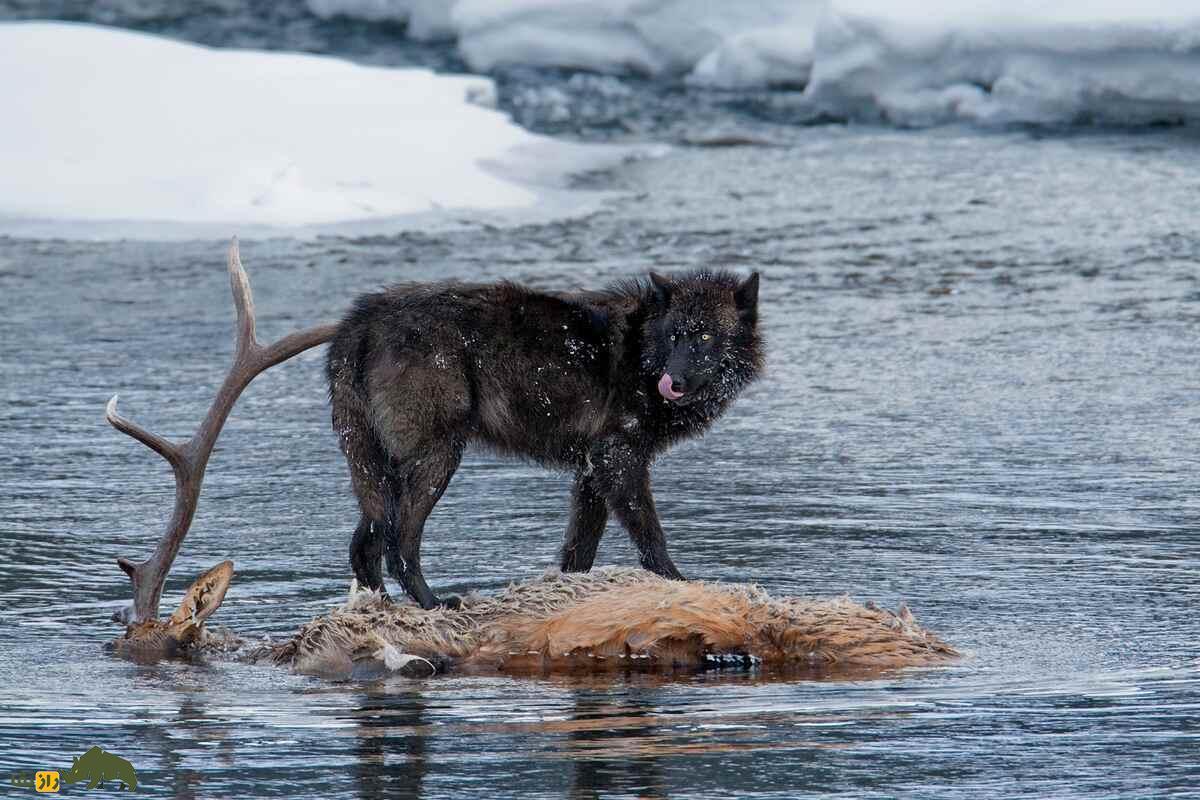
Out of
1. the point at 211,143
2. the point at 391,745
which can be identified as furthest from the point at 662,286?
the point at 211,143

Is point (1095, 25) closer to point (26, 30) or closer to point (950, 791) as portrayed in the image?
point (26, 30)

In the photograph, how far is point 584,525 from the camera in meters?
8.09

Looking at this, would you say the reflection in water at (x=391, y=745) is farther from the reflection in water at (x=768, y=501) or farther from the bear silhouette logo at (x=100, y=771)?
the bear silhouette logo at (x=100, y=771)

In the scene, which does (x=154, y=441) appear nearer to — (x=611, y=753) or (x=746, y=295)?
(x=611, y=753)

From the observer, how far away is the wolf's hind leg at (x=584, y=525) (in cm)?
805

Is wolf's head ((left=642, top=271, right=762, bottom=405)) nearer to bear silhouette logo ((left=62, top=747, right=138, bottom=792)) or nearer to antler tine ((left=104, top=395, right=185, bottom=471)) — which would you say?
antler tine ((left=104, top=395, right=185, bottom=471))

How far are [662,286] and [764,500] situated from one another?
1.47 meters

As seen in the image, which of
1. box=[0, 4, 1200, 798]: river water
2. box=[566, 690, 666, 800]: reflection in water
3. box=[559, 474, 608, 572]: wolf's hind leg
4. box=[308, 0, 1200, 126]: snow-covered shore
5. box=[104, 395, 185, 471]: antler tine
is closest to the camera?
box=[566, 690, 666, 800]: reflection in water

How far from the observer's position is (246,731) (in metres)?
5.87

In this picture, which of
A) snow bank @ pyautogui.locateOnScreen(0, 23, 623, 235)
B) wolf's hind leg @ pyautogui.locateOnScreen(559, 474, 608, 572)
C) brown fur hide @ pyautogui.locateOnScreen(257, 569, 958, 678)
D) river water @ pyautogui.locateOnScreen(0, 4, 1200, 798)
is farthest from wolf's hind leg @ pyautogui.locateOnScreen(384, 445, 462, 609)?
snow bank @ pyautogui.locateOnScreen(0, 23, 623, 235)

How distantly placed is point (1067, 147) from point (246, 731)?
15.0m

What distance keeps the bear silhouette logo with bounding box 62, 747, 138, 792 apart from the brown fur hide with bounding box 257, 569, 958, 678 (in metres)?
1.27

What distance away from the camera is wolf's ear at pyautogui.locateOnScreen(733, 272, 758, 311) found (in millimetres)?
8328

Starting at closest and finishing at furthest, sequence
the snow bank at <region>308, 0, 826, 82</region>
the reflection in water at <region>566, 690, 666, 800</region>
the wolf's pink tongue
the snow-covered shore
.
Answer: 1. the reflection in water at <region>566, 690, 666, 800</region>
2. the wolf's pink tongue
3. the snow-covered shore
4. the snow bank at <region>308, 0, 826, 82</region>
